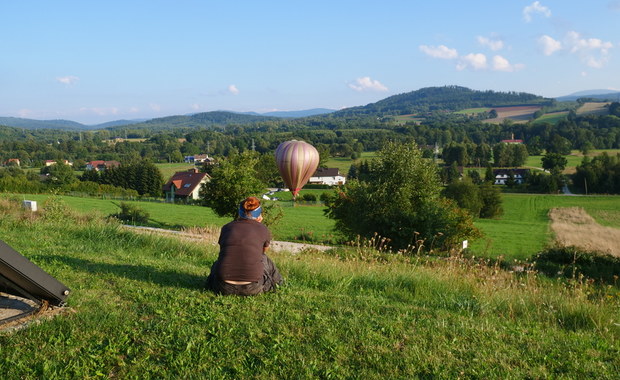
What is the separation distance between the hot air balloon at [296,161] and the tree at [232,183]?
5.74m

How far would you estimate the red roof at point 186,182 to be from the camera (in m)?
63.0

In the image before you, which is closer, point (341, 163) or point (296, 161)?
point (296, 161)

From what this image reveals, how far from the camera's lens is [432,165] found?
27297 mm

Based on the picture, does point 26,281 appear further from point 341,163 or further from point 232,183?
point 341,163

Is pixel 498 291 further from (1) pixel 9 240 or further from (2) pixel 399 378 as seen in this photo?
(1) pixel 9 240

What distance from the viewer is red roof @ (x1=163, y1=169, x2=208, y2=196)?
2479 inches

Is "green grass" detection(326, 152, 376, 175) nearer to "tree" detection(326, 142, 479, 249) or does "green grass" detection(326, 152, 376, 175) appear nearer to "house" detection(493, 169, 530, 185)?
"house" detection(493, 169, 530, 185)

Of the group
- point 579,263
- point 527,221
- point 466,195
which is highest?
point 579,263

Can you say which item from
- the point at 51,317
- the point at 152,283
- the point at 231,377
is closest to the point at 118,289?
the point at 152,283

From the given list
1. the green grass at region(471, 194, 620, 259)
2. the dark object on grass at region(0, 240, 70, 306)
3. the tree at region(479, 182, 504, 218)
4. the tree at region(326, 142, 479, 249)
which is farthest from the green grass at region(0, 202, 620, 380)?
the tree at region(479, 182, 504, 218)

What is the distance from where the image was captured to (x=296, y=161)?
66.4 ft

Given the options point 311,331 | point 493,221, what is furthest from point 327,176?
point 311,331

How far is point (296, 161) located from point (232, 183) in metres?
7.29

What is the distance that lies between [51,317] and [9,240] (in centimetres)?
537
